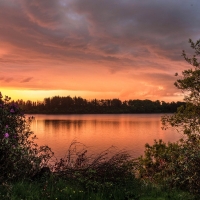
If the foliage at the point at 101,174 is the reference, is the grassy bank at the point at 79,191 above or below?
below

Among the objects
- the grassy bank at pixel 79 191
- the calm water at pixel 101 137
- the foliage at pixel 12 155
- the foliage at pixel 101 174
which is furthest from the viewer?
the calm water at pixel 101 137

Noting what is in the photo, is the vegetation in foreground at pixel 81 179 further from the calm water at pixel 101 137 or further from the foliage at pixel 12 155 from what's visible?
the calm water at pixel 101 137

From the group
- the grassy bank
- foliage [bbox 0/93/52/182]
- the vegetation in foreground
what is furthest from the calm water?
the grassy bank

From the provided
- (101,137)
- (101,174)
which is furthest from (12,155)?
(101,137)

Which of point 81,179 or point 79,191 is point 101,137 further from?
point 79,191

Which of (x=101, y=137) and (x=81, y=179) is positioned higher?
(x=81, y=179)

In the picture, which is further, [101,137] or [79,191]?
[101,137]

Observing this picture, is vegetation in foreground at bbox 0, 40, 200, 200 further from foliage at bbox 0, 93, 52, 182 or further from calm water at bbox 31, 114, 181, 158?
calm water at bbox 31, 114, 181, 158

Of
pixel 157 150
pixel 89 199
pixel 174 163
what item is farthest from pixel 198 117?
pixel 89 199

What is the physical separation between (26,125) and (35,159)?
2743 millimetres

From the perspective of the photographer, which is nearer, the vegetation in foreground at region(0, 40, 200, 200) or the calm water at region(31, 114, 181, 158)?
the vegetation in foreground at region(0, 40, 200, 200)

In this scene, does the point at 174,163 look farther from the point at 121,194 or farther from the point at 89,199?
the point at 89,199

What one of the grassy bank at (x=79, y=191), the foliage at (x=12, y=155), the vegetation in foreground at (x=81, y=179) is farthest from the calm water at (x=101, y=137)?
the grassy bank at (x=79, y=191)

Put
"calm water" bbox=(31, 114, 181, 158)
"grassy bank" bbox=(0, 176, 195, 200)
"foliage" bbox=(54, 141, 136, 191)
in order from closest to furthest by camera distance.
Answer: "grassy bank" bbox=(0, 176, 195, 200), "foliage" bbox=(54, 141, 136, 191), "calm water" bbox=(31, 114, 181, 158)
